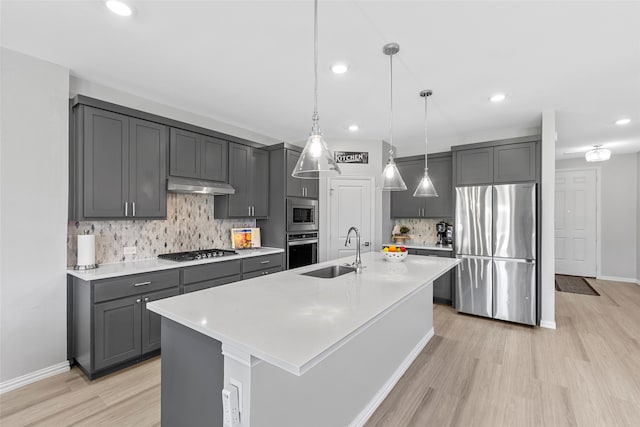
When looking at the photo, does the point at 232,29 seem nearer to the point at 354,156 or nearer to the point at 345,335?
the point at 345,335

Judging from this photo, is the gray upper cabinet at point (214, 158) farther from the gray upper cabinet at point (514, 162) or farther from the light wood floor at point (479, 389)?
the gray upper cabinet at point (514, 162)

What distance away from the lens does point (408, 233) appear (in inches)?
203

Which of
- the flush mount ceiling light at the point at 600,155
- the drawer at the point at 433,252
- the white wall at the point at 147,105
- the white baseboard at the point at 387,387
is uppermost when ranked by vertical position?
the white wall at the point at 147,105

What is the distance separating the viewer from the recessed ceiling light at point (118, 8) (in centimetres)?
175

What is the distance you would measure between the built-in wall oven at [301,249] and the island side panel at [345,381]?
187cm

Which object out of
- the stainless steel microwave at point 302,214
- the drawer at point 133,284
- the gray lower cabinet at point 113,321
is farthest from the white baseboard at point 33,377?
the stainless steel microwave at point 302,214

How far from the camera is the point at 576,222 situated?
6223mm

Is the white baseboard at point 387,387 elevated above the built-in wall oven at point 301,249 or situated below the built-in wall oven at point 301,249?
below

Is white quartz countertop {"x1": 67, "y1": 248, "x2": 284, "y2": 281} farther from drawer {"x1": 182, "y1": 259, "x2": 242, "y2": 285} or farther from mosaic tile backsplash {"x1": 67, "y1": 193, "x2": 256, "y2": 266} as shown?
mosaic tile backsplash {"x1": 67, "y1": 193, "x2": 256, "y2": 266}

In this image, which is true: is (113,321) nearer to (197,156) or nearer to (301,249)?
(197,156)

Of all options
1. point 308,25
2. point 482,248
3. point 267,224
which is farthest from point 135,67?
point 482,248

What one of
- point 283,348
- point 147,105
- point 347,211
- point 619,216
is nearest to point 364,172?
point 347,211

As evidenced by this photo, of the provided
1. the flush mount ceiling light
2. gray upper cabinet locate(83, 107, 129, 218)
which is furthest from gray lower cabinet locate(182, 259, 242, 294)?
the flush mount ceiling light

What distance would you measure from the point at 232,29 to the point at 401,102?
197 centimetres
